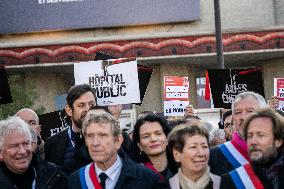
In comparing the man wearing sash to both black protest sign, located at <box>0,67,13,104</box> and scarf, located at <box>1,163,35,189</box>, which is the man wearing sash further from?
black protest sign, located at <box>0,67,13,104</box>

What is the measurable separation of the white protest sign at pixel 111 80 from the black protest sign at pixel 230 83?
1.43 metres

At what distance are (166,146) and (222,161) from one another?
52cm

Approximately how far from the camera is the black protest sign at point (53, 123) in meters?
7.49

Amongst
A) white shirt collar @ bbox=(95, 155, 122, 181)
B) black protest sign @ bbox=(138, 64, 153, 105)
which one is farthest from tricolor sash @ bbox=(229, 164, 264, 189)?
black protest sign @ bbox=(138, 64, 153, 105)

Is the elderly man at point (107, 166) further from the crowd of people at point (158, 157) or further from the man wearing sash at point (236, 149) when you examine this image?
the man wearing sash at point (236, 149)

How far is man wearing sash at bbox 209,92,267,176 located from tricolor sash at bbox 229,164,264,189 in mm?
521

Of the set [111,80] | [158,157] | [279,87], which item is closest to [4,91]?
[111,80]

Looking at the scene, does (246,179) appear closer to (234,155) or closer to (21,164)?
(234,155)

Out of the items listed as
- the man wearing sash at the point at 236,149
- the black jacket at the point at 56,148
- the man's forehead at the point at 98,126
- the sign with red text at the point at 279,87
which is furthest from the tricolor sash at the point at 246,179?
the sign with red text at the point at 279,87

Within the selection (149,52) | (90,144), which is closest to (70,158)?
(90,144)

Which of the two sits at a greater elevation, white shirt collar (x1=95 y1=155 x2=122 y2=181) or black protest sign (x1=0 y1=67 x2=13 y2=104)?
black protest sign (x1=0 y1=67 x2=13 y2=104)

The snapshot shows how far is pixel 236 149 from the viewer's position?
462cm

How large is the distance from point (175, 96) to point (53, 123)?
412cm

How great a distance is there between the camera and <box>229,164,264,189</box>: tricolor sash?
3.85 metres
